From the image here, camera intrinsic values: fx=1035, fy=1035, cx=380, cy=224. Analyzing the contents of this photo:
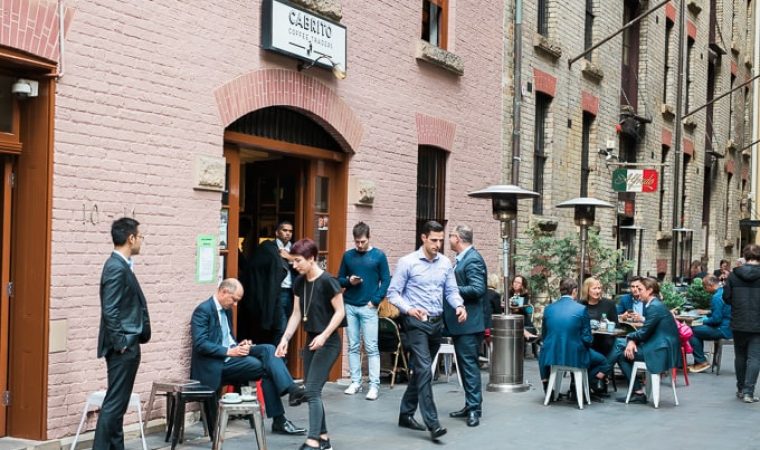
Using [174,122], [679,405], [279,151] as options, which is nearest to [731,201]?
[679,405]

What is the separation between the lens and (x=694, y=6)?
26.9 metres

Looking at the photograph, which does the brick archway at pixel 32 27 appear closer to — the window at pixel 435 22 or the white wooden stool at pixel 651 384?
the window at pixel 435 22

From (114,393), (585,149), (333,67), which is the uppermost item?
(333,67)

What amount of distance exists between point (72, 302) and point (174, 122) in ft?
6.57

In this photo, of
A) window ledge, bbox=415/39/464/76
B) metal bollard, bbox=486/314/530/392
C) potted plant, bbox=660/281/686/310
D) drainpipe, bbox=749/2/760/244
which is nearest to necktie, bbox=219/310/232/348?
metal bollard, bbox=486/314/530/392

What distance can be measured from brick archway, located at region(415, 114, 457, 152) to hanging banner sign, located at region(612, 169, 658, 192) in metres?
5.68

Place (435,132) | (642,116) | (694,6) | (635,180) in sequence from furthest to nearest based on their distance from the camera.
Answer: (694,6) < (642,116) < (635,180) < (435,132)

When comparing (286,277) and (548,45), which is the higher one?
(548,45)

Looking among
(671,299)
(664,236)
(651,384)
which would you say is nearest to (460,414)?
(651,384)

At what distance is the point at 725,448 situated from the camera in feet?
29.7

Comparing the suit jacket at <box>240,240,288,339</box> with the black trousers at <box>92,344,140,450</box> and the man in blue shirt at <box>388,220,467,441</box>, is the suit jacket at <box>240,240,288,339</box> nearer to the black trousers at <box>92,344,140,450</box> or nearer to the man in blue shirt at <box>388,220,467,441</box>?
the man in blue shirt at <box>388,220,467,441</box>

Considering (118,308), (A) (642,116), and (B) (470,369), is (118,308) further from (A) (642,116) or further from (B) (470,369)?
(A) (642,116)

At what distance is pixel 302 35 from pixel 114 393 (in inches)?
Answer: 197

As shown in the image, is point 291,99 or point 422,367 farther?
point 291,99
